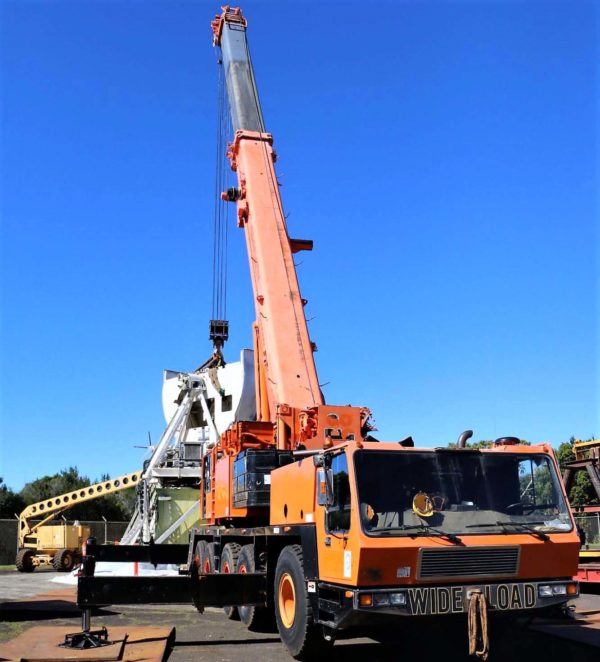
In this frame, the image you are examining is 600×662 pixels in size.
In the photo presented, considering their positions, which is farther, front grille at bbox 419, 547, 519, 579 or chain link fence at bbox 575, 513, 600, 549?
chain link fence at bbox 575, 513, 600, 549

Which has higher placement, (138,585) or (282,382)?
(282,382)

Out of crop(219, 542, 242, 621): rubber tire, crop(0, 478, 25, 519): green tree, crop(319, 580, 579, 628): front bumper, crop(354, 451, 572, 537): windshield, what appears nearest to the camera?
crop(319, 580, 579, 628): front bumper

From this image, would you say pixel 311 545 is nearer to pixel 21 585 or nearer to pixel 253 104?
pixel 253 104

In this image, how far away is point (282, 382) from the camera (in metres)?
13.2

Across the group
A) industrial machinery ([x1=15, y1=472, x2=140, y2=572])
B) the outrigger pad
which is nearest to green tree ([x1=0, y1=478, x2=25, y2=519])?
industrial machinery ([x1=15, y1=472, x2=140, y2=572])

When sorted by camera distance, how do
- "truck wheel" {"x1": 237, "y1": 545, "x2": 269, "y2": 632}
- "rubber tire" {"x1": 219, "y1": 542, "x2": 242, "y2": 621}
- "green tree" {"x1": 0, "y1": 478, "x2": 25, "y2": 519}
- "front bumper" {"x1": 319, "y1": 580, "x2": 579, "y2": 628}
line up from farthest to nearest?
"green tree" {"x1": 0, "y1": 478, "x2": 25, "y2": 519} < "rubber tire" {"x1": 219, "y1": 542, "x2": 242, "y2": 621} < "truck wheel" {"x1": 237, "y1": 545, "x2": 269, "y2": 632} < "front bumper" {"x1": 319, "y1": 580, "x2": 579, "y2": 628}

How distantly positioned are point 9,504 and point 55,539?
2171 centimetres

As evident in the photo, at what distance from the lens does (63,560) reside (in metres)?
28.0

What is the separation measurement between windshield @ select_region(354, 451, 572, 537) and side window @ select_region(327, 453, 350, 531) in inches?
6.5

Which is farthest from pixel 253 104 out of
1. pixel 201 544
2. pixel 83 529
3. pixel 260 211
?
pixel 83 529

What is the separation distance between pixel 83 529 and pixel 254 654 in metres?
22.3

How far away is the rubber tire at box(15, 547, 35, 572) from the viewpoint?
2855cm

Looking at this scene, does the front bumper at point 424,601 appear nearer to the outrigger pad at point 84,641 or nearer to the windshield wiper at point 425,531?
the windshield wiper at point 425,531

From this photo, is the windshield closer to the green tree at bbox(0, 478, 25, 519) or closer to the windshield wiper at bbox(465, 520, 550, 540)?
the windshield wiper at bbox(465, 520, 550, 540)
